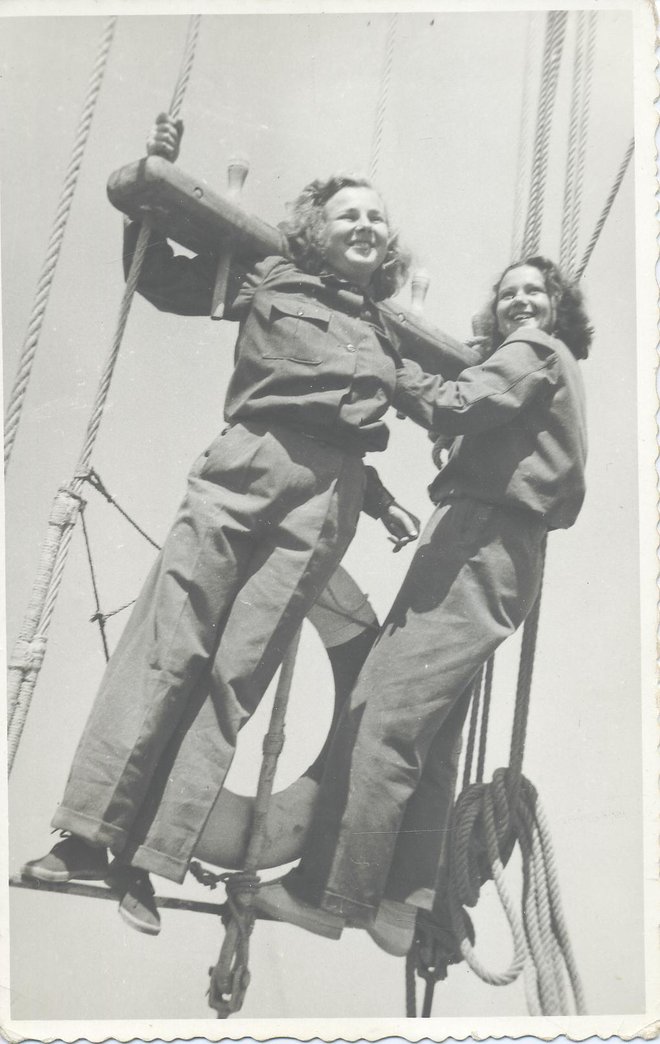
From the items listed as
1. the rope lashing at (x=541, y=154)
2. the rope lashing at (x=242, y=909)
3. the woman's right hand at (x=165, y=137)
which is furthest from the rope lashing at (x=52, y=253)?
the rope lashing at (x=541, y=154)

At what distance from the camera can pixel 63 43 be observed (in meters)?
2.84

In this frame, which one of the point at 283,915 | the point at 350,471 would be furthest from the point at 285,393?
the point at 283,915

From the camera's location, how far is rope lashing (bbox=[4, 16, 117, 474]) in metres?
2.70

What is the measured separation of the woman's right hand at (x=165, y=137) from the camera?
2.56 metres

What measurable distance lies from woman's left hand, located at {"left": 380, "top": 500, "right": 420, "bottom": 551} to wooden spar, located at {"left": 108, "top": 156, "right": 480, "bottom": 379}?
353 mm

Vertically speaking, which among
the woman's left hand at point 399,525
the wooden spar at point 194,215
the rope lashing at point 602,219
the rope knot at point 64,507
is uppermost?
the rope lashing at point 602,219

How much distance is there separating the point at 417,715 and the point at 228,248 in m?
0.97

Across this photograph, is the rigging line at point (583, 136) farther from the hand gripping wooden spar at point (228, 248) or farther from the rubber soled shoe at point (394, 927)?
the rubber soled shoe at point (394, 927)

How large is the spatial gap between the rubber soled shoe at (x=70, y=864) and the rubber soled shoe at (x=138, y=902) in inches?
1.6

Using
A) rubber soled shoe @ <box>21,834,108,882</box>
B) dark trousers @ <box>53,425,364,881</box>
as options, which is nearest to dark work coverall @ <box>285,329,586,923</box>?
dark trousers @ <box>53,425,364,881</box>

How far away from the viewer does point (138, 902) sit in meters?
2.44

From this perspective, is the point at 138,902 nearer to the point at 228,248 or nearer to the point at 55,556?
the point at 55,556

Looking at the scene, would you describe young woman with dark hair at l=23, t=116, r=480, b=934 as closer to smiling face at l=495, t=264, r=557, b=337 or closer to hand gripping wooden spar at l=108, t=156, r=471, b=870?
hand gripping wooden spar at l=108, t=156, r=471, b=870

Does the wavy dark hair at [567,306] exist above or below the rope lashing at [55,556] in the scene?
above
